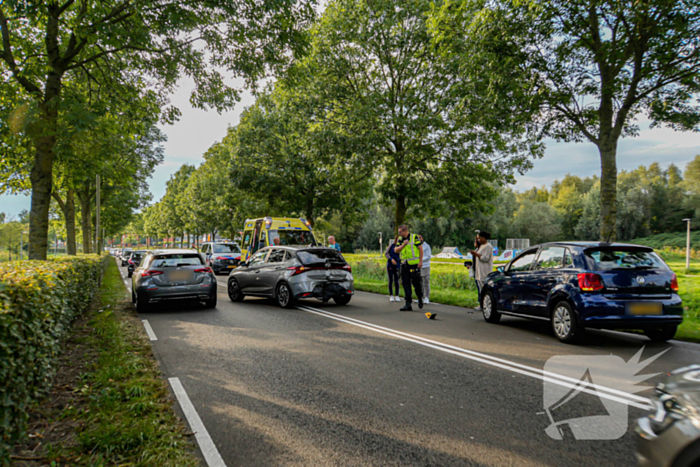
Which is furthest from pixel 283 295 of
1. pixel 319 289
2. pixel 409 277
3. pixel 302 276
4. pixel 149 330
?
pixel 149 330

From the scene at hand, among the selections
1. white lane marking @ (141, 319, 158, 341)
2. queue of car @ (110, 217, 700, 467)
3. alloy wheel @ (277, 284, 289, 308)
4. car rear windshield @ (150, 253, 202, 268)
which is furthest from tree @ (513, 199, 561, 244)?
white lane marking @ (141, 319, 158, 341)

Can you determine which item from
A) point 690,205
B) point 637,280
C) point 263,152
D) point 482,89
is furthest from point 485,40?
point 690,205

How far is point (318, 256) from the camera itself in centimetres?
1155

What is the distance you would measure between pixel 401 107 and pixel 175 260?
10.2m

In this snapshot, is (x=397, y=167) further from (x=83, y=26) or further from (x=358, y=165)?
(x=83, y=26)

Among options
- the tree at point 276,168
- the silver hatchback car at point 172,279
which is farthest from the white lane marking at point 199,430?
the tree at point 276,168

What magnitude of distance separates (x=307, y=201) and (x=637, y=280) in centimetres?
2154

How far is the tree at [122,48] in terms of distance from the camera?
9.07 m

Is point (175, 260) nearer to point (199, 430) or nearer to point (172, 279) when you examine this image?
point (172, 279)

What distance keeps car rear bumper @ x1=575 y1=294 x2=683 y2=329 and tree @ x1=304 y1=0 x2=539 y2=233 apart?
995 cm

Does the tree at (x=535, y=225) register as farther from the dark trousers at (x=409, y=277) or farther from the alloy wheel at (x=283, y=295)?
the alloy wheel at (x=283, y=295)

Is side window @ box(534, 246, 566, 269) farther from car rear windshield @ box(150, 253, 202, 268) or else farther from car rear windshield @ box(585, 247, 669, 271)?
car rear windshield @ box(150, 253, 202, 268)

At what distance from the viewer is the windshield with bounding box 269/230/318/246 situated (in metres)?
19.7

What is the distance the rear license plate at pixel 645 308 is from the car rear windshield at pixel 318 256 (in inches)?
264
